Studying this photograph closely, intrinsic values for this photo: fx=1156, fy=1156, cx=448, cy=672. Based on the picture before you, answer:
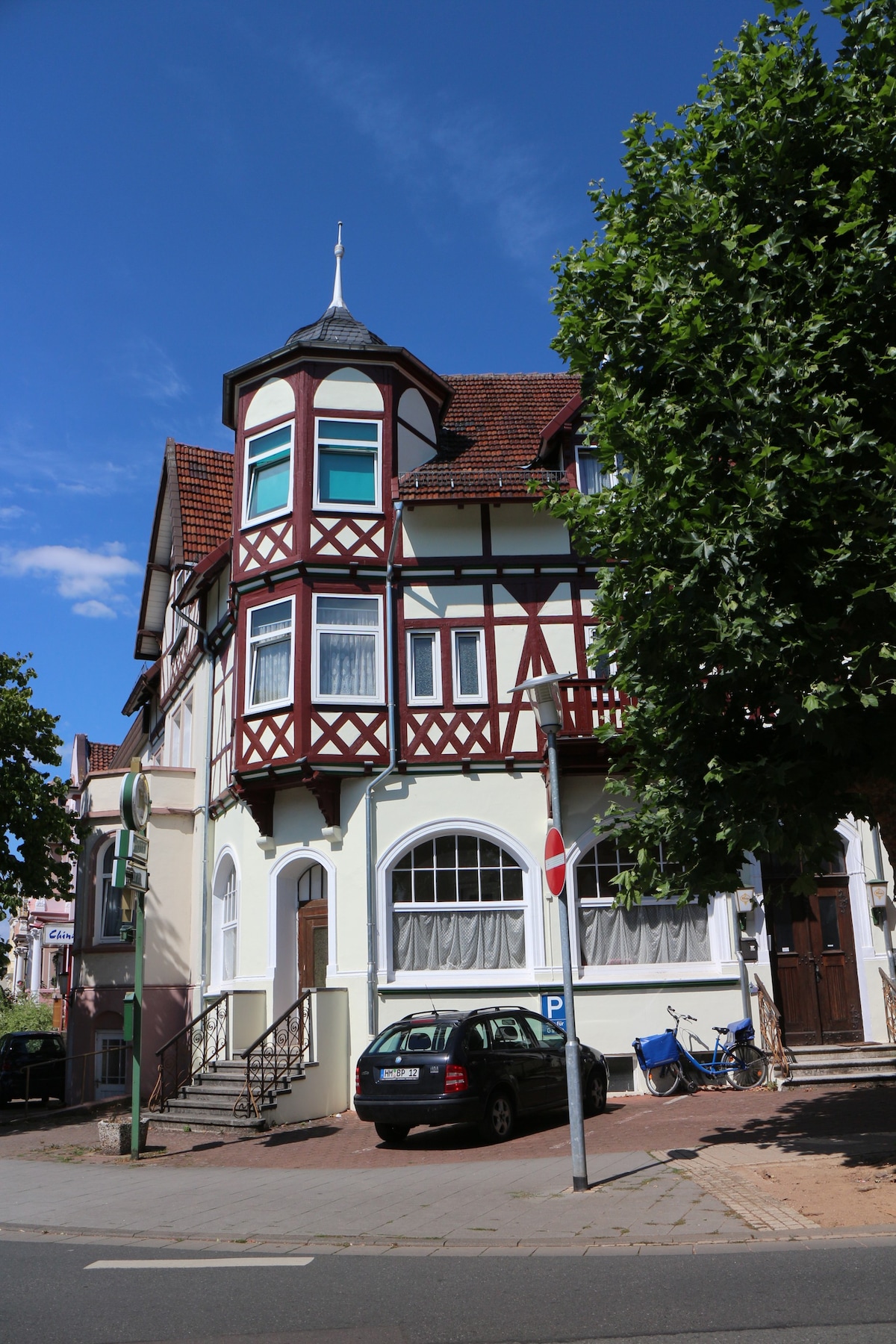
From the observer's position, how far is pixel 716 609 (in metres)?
9.41

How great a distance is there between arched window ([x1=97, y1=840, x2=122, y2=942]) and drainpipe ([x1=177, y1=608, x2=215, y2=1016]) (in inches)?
118

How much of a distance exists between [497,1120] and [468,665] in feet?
25.4

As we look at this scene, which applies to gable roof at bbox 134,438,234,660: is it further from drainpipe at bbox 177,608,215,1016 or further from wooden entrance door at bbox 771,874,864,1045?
wooden entrance door at bbox 771,874,864,1045

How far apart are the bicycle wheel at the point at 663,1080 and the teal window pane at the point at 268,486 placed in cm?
1069

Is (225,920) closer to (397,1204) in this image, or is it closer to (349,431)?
(349,431)

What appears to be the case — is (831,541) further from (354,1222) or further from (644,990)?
(644,990)

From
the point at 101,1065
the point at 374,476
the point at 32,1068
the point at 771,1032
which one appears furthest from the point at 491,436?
the point at 32,1068

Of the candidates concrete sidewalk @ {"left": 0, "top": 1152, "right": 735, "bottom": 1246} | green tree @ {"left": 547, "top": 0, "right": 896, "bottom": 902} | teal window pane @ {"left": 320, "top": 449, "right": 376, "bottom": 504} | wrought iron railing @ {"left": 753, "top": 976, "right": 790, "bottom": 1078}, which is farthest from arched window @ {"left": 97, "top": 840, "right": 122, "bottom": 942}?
green tree @ {"left": 547, "top": 0, "right": 896, "bottom": 902}

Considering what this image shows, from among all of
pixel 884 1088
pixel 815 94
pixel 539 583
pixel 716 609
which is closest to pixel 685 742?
pixel 716 609

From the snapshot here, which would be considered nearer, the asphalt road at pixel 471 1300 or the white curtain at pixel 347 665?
the asphalt road at pixel 471 1300

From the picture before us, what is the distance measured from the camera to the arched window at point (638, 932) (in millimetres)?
18109

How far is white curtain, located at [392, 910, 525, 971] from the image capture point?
17984 millimetres

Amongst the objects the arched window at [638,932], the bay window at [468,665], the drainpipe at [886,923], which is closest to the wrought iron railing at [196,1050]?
the arched window at [638,932]

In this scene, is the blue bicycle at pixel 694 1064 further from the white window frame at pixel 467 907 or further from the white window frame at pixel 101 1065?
the white window frame at pixel 101 1065
